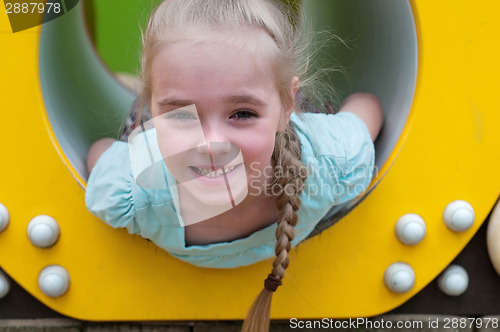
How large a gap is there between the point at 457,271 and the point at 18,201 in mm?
774

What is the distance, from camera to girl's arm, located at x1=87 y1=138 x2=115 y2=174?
1.13m

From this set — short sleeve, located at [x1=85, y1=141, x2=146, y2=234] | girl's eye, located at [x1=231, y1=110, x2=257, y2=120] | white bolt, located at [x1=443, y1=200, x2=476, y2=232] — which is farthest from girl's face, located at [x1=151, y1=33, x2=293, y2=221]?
white bolt, located at [x1=443, y1=200, x2=476, y2=232]

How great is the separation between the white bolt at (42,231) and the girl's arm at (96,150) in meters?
0.14

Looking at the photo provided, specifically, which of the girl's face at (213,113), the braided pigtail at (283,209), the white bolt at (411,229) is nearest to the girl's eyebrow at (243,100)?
the girl's face at (213,113)

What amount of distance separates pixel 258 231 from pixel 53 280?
0.36 metres

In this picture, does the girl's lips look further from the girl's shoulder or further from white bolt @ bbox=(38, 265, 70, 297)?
white bolt @ bbox=(38, 265, 70, 297)

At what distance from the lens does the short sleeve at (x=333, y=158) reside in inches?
39.7

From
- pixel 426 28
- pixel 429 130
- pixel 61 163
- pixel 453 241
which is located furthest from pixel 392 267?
pixel 61 163

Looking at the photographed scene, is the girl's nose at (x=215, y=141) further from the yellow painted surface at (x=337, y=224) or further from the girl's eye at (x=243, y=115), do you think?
the yellow painted surface at (x=337, y=224)

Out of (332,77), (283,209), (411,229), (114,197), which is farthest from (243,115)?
(332,77)

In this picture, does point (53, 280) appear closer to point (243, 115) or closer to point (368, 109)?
point (243, 115)

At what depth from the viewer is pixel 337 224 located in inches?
42.1

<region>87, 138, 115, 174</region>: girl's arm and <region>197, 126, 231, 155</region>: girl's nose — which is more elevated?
<region>197, 126, 231, 155</region>: girl's nose

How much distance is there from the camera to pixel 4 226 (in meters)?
1.02
